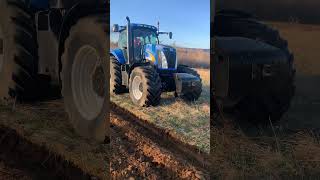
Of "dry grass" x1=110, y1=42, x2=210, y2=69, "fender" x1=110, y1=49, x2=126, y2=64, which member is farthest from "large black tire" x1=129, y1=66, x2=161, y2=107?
"dry grass" x1=110, y1=42, x2=210, y2=69

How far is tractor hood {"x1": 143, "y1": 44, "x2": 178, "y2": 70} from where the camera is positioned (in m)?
3.30

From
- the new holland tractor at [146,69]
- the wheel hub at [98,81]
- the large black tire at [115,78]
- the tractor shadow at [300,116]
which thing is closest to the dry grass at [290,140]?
the tractor shadow at [300,116]

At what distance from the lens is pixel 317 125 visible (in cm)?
335

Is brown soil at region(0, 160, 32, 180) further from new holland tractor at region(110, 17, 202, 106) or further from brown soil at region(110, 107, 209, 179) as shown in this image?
new holland tractor at region(110, 17, 202, 106)

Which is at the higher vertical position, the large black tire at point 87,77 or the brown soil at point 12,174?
the large black tire at point 87,77

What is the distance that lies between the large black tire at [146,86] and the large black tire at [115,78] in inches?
2.9

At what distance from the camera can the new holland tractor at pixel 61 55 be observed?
3666 millimetres

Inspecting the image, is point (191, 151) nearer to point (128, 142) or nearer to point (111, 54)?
point (128, 142)

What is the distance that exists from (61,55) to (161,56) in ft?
3.39

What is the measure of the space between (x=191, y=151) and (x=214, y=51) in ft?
2.06

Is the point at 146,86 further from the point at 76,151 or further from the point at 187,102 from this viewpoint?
the point at 76,151

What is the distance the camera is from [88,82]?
386 centimetres

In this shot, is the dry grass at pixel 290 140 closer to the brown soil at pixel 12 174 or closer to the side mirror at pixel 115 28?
the side mirror at pixel 115 28

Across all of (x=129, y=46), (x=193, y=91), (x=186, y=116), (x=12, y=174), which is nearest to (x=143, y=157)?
(x=186, y=116)
